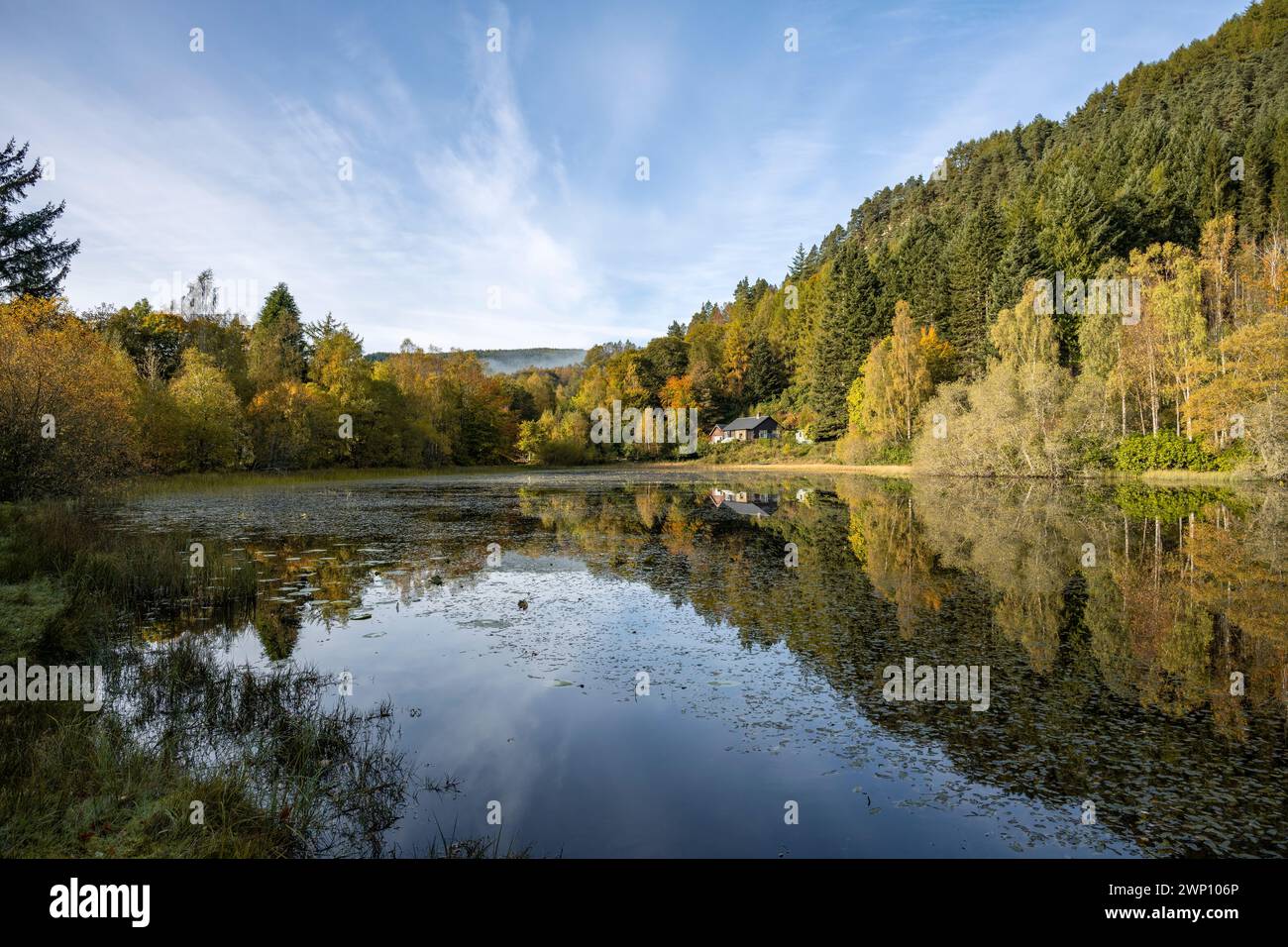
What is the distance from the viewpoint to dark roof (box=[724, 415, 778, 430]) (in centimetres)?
8081

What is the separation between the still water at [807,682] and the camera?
4293 mm

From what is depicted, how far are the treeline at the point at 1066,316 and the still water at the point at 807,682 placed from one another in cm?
2053

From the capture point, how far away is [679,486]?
134 feet

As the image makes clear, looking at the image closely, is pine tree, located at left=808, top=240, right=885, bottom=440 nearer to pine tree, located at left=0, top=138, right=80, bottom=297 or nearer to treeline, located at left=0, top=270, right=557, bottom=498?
treeline, located at left=0, top=270, right=557, bottom=498

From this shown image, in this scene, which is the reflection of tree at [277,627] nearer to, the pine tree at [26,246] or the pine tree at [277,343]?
the pine tree at [26,246]

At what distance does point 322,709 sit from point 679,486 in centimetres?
3503

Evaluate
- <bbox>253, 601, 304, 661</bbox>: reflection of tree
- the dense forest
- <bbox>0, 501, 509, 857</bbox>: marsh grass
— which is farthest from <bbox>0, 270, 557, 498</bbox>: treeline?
<bbox>253, 601, 304, 661</bbox>: reflection of tree

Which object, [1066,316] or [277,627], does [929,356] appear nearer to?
[1066,316]

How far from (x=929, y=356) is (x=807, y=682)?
55540 millimetres

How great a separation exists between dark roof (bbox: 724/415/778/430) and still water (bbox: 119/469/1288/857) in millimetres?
64171

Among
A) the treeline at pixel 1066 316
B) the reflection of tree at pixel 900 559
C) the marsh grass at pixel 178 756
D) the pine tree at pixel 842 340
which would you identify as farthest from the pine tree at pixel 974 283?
the marsh grass at pixel 178 756

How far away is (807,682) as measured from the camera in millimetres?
6945
